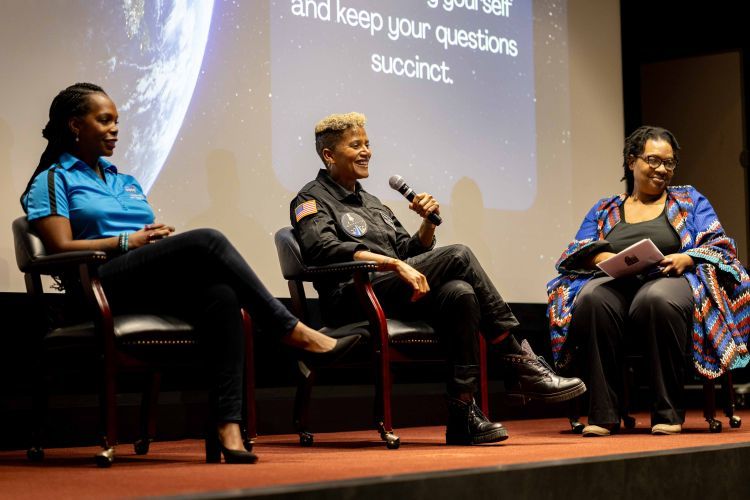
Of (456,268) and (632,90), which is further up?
(632,90)

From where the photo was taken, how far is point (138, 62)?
3.79 meters

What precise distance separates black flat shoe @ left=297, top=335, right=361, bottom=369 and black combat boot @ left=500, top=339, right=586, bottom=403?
1.67ft

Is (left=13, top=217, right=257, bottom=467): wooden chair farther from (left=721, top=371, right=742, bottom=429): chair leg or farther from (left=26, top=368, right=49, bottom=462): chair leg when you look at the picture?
(left=721, top=371, right=742, bottom=429): chair leg

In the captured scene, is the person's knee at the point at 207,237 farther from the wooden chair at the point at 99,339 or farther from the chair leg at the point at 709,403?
the chair leg at the point at 709,403

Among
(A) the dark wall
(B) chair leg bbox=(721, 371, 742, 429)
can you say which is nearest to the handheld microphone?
(B) chair leg bbox=(721, 371, 742, 429)

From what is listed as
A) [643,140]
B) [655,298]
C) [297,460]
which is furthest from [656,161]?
[297,460]

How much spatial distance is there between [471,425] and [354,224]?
792mm

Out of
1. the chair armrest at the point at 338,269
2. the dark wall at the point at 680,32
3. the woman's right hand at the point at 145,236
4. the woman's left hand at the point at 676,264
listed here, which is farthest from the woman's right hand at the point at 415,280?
the dark wall at the point at 680,32

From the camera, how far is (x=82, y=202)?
2994 millimetres

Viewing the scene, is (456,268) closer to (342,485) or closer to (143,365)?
(143,365)

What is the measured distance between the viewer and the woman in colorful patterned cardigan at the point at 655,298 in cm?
362

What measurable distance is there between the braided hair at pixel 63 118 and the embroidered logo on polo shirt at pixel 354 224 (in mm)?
912

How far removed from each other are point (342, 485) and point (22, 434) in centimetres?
195

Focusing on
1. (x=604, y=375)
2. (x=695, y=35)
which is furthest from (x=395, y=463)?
(x=695, y=35)
